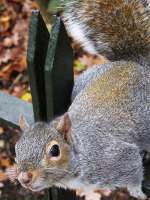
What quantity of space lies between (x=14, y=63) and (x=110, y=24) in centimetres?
158

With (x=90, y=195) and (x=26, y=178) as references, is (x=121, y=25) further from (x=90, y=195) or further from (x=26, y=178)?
(x=90, y=195)

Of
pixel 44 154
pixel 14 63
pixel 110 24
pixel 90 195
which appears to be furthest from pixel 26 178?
pixel 14 63

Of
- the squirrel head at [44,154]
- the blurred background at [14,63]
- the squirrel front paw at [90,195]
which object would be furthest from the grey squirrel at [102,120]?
the squirrel front paw at [90,195]

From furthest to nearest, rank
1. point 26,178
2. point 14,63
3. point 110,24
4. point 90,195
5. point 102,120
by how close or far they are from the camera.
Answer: point 14,63 → point 90,195 → point 110,24 → point 102,120 → point 26,178

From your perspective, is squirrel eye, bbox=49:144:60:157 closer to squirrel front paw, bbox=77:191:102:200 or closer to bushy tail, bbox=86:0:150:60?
bushy tail, bbox=86:0:150:60

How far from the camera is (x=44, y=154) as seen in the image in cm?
120

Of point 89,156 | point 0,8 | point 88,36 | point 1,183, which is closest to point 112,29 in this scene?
point 88,36

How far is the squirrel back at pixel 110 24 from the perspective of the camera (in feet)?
5.06

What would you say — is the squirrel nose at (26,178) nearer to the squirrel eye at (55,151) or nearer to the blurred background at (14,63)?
the squirrel eye at (55,151)

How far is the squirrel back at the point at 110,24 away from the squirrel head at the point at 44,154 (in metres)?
0.39

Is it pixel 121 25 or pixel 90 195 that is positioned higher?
pixel 121 25

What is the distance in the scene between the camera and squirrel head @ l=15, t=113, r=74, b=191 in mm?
1191

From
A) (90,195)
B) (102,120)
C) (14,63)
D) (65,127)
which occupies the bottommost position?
(90,195)

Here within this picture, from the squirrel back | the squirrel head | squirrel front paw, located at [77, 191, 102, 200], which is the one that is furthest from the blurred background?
the squirrel head
